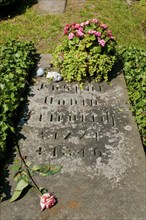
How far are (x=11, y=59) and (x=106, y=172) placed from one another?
2.66 m

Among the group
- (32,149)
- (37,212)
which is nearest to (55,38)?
(32,149)

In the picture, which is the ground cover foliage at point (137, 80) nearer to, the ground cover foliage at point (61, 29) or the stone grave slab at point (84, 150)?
the ground cover foliage at point (61, 29)

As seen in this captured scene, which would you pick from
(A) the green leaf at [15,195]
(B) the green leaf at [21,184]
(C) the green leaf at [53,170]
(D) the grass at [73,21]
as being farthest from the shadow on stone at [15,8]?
(A) the green leaf at [15,195]

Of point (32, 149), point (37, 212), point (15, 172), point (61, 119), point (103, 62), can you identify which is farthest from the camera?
point (103, 62)

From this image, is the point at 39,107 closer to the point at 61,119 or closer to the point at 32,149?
the point at 61,119

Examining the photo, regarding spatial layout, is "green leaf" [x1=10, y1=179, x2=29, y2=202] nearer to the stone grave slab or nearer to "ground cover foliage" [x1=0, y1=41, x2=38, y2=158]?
the stone grave slab

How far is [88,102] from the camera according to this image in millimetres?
5133

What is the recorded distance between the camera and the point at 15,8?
9.23 metres

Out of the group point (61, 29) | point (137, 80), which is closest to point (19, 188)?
point (137, 80)

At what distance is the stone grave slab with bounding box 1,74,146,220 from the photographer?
11.6 feet

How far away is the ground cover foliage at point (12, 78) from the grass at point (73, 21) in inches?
56.3

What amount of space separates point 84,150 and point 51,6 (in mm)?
5888

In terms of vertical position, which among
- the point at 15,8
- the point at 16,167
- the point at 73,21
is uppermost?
the point at 16,167

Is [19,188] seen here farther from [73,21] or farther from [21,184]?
[73,21]
